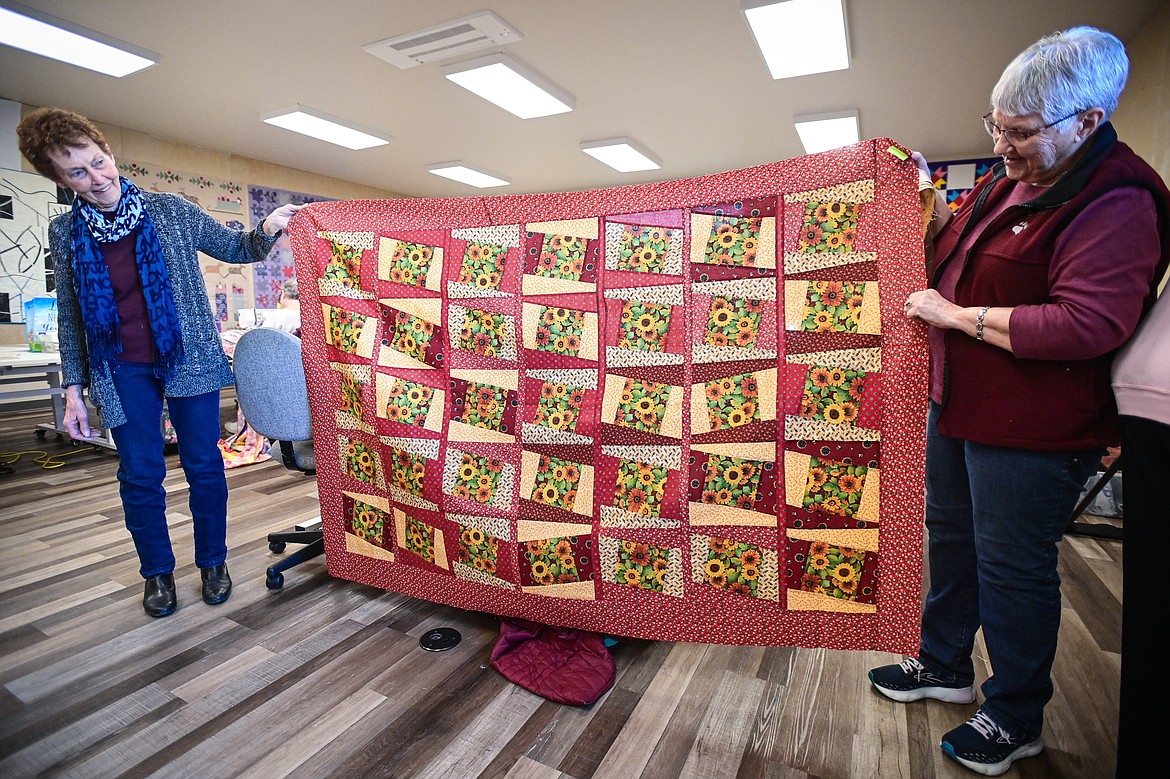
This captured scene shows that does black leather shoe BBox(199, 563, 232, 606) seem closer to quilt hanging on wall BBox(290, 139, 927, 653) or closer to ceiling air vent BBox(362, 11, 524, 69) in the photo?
quilt hanging on wall BBox(290, 139, 927, 653)

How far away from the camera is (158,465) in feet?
6.13

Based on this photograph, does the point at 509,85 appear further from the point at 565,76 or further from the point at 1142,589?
the point at 1142,589

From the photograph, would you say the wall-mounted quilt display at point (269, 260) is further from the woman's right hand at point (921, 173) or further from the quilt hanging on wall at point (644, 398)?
the woman's right hand at point (921, 173)

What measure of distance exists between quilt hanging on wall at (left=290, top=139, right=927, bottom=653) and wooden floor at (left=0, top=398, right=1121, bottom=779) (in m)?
0.19

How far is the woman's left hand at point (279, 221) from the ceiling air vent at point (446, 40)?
2.02m

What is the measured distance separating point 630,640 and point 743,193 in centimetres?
135

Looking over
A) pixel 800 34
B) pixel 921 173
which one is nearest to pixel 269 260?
pixel 800 34

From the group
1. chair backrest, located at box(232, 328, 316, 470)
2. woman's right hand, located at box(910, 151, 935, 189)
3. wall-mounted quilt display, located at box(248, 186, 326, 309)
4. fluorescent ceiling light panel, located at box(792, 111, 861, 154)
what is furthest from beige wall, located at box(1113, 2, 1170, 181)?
wall-mounted quilt display, located at box(248, 186, 326, 309)

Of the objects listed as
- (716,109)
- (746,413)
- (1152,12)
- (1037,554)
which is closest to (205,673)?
(746,413)

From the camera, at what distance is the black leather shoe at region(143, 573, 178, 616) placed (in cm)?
187

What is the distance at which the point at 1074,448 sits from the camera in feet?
3.57

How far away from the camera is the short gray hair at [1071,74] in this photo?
3.19 feet

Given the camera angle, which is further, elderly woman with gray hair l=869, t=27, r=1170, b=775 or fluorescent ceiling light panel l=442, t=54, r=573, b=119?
fluorescent ceiling light panel l=442, t=54, r=573, b=119

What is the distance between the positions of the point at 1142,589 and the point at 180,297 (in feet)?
8.26
